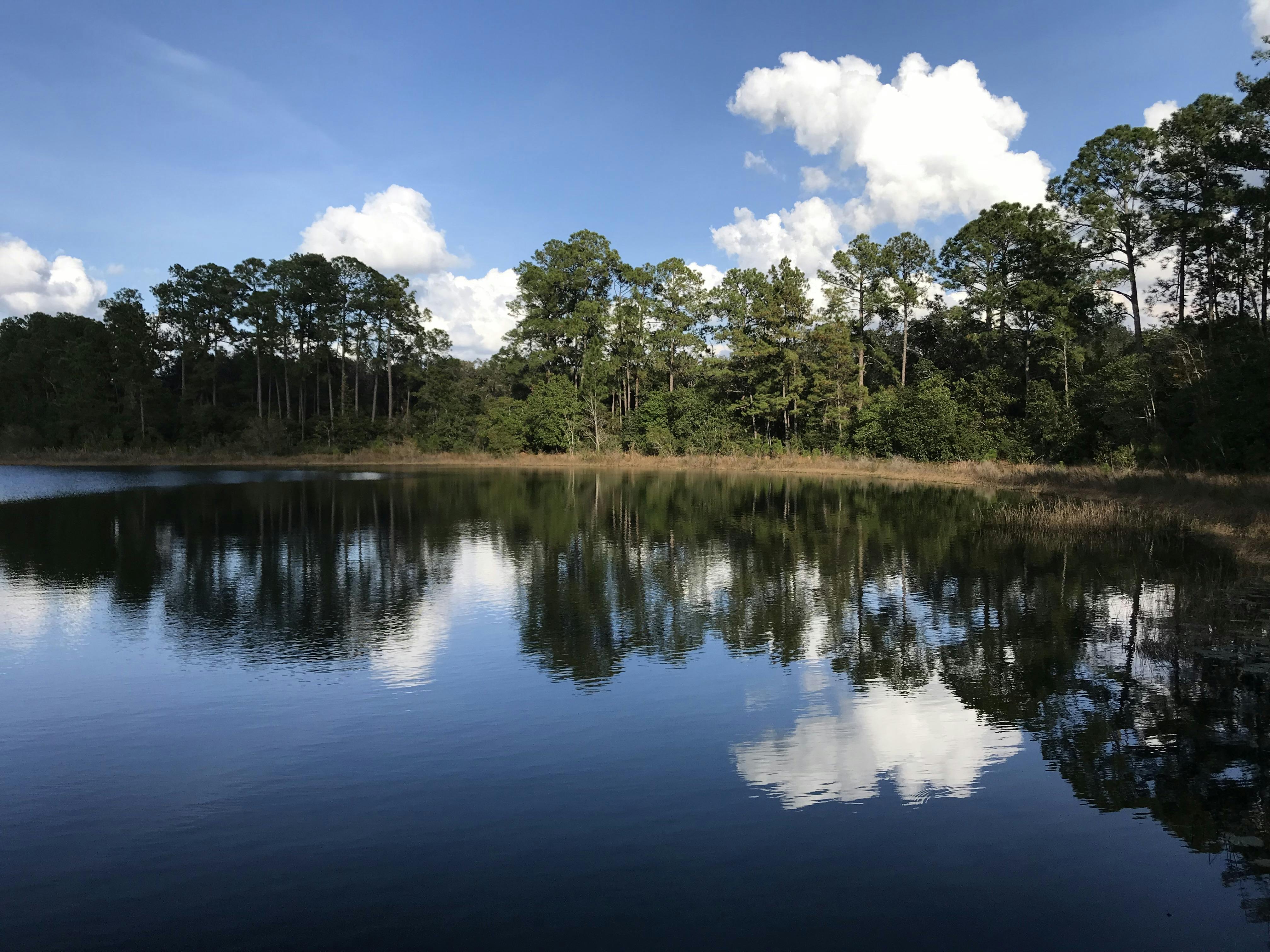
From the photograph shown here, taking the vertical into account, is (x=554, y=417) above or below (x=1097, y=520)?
above

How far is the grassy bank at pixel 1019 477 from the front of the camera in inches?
914

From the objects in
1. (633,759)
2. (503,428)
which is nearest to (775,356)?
(503,428)

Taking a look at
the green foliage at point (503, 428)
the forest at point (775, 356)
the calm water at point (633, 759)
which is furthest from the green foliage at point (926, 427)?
the calm water at point (633, 759)

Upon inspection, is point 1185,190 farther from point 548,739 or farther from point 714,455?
point 548,739

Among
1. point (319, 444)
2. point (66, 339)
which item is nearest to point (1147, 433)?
point (319, 444)

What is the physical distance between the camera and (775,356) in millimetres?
62688

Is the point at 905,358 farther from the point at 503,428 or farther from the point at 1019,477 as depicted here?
the point at 503,428

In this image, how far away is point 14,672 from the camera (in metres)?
10.5

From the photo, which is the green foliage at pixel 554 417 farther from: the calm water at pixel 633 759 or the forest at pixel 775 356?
the calm water at pixel 633 759

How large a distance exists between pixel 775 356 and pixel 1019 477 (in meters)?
25.1

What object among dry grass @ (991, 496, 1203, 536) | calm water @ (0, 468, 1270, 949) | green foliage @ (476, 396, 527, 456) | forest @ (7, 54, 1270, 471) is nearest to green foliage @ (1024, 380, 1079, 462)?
forest @ (7, 54, 1270, 471)

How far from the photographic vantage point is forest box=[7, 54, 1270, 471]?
1561 inches

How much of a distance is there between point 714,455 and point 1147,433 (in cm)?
3007

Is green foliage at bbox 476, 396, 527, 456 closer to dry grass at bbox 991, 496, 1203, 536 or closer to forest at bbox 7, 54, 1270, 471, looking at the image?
forest at bbox 7, 54, 1270, 471
